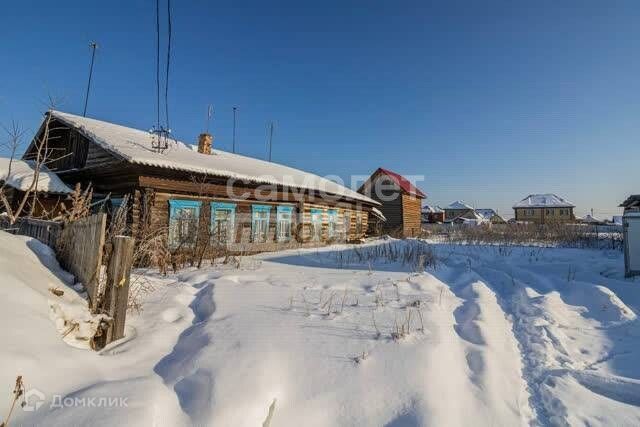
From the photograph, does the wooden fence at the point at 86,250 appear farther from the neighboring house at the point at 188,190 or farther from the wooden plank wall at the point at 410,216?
the wooden plank wall at the point at 410,216

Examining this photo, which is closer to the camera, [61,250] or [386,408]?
[386,408]

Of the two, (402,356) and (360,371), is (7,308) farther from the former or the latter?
(402,356)

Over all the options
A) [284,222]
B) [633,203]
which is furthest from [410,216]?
[633,203]

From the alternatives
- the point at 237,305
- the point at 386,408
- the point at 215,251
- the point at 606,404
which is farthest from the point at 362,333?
the point at 215,251

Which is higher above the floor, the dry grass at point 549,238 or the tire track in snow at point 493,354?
the dry grass at point 549,238

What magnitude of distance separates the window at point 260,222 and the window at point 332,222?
422 cm

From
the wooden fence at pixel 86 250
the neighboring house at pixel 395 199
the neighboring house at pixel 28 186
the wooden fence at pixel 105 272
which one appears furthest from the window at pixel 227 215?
the neighboring house at pixel 395 199

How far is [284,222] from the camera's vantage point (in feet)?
45.3

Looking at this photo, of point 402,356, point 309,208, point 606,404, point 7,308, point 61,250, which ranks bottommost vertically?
point 606,404

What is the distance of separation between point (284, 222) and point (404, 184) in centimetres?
1614

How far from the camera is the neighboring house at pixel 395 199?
26.0 metres

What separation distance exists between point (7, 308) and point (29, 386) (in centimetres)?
75

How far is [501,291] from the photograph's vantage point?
5.79 meters

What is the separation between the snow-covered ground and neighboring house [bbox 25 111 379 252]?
12.7ft
